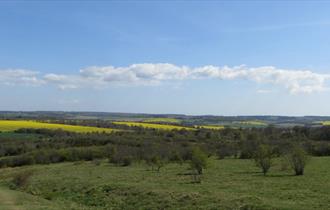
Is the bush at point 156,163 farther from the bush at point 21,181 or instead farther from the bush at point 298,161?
the bush at point 298,161

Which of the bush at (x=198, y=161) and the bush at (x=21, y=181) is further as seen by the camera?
the bush at (x=198, y=161)

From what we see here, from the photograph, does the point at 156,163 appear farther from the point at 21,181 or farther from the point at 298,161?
the point at 298,161

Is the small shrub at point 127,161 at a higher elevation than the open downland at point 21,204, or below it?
below

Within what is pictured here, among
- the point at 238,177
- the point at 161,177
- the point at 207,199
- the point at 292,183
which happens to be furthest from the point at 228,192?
the point at 161,177

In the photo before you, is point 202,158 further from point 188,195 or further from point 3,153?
point 3,153

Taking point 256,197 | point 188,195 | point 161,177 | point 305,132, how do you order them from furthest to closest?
point 305,132 < point 161,177 < point 188,195 < point 256,197

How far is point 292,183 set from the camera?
33.7 m

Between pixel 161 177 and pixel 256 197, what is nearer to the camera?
pixel 256 197

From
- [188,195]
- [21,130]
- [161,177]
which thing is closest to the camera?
[188,195]

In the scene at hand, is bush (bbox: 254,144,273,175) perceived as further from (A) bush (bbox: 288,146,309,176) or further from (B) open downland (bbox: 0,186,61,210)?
(B) open downland (bbox: 0,186,61,210)

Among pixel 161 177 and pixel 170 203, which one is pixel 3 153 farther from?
pixel 170 203

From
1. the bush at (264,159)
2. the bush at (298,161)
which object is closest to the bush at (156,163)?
the bush at (264,159)

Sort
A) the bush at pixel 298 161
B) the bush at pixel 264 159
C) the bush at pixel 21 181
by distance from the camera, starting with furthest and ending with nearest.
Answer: the bush at pixel 21 181
the bush at pixel 264 159
the bush at pixel 298 161

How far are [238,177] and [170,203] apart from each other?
13.0 m
